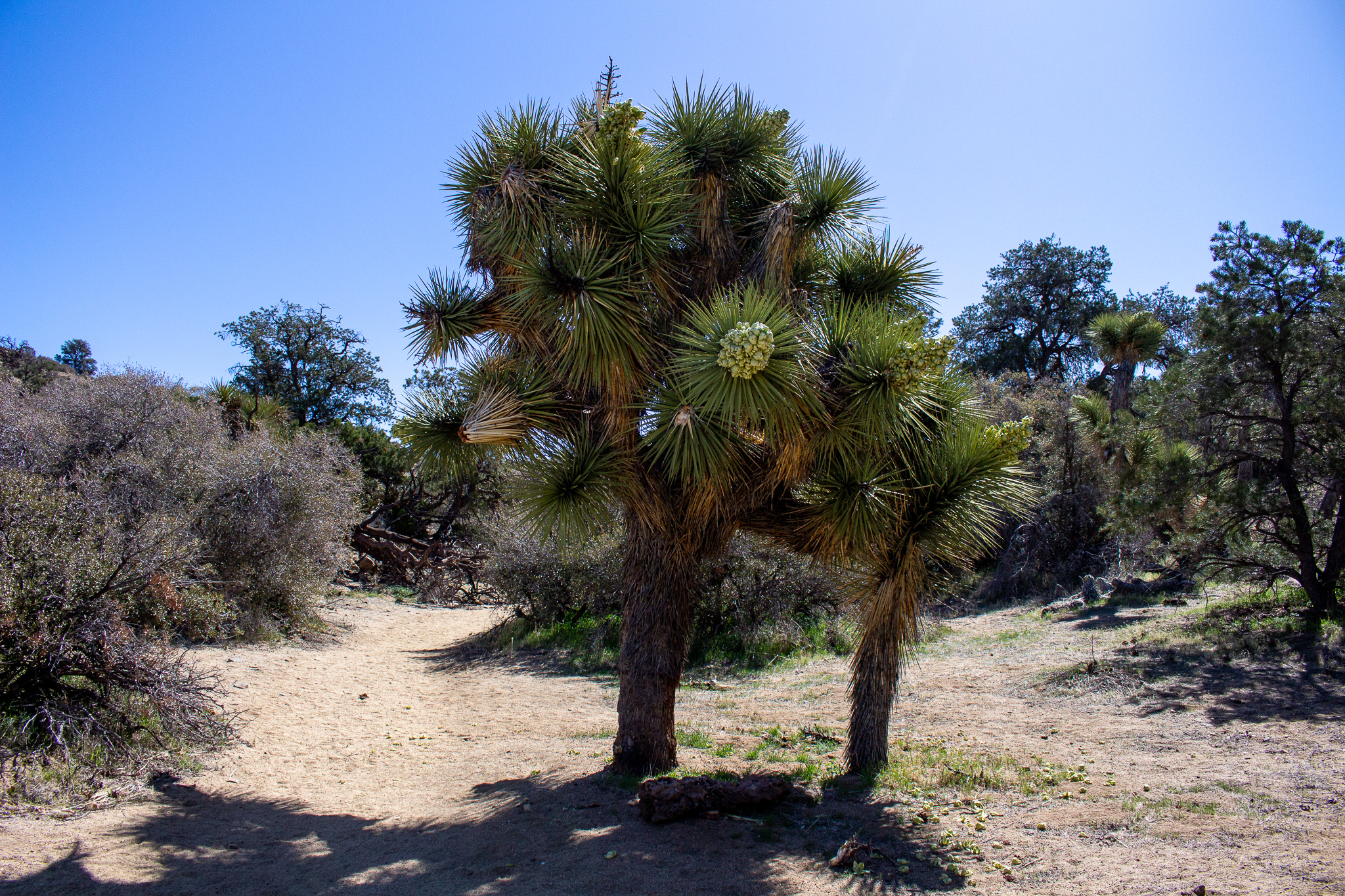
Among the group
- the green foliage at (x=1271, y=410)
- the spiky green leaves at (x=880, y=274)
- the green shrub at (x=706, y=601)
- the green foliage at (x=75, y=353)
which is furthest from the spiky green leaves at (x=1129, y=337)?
the green foliage at (x=75, y=353)

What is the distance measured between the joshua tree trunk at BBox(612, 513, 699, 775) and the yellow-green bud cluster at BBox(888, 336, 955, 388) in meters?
2.42

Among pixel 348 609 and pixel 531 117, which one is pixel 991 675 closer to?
pixel 531 117

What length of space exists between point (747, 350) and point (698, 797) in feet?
11.3

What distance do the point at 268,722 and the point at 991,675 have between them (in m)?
9.33

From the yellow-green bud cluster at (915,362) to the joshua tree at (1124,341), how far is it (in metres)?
15.0

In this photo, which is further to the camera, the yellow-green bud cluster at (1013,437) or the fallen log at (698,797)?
the yellow-green bud cluster at (1013,437)

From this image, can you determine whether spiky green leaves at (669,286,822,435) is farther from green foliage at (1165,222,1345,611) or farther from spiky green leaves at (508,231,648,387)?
green foliage at (1165,222,1345,611)

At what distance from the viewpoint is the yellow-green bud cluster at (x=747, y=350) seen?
448cm

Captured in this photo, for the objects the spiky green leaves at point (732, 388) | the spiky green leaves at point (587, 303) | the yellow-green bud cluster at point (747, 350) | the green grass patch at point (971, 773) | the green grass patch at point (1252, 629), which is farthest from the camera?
the green grass patch at point (1252, 629)

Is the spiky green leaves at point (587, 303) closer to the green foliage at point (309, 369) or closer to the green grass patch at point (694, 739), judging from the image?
the green grass patch at point (694, 739)

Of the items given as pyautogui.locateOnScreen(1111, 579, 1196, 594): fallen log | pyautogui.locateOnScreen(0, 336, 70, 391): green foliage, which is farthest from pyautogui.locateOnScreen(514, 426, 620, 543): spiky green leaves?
pyautogui.locateOnScreen(0, 336, 70, 391): green foliage

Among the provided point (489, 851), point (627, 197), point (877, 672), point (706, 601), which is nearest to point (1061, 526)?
point (706, 601)

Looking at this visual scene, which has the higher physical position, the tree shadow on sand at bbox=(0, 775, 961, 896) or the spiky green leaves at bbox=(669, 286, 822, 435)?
the spiky green leaves at bbox=(669, 286, 822, 435)

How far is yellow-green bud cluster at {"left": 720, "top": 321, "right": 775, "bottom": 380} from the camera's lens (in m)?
4.48
